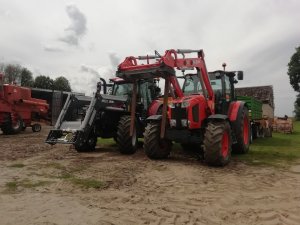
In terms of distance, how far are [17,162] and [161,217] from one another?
209 inches

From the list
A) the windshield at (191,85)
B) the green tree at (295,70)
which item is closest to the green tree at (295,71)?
the green tree at (295,70)

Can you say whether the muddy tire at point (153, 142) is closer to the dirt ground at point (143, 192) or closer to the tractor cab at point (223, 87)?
the dirt ground at point (143, 192)

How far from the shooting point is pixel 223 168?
26.4ft

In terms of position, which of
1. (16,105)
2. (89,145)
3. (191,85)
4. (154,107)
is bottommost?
(89,145)

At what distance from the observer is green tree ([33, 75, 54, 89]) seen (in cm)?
5062

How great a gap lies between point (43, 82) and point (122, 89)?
42.1 meters

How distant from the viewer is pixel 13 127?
1755 centimetres

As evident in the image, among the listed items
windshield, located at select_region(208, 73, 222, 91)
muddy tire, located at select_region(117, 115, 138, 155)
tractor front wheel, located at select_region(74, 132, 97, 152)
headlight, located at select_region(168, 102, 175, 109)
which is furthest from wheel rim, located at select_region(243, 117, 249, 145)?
tractor front wheel, located at select_region(74, 132, 97, 152)

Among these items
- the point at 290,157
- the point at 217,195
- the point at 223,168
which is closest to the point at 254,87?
the point at 290,157

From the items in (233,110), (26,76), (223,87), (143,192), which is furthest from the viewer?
(26,76)

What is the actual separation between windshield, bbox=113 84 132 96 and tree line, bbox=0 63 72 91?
38.9 meters

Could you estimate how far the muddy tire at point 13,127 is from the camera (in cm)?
1723

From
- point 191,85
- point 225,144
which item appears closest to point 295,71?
point 191,85

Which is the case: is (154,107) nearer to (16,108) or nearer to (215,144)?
(215,144)
